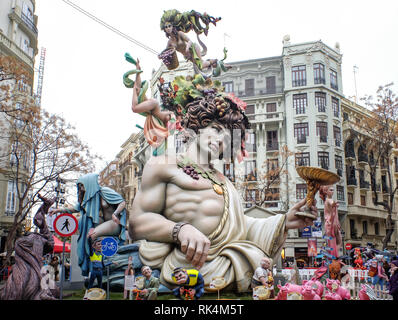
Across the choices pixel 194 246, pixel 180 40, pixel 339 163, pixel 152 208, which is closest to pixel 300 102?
pixel 339 163

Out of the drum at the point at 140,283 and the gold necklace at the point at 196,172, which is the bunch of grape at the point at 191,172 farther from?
the drum at the point at 140,283

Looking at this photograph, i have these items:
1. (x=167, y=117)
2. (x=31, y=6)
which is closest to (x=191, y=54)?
(x=167, y=117)

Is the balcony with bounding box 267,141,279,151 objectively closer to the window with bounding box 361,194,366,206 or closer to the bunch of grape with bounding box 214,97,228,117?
the window with bounding box 361,194,366,206

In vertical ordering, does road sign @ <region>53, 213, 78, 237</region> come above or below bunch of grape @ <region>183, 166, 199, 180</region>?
below

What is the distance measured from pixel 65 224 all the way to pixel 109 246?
3.27ft

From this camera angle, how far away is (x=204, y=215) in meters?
5.10

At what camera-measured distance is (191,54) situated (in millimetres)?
6645

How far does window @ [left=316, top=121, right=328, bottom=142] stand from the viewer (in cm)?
2894

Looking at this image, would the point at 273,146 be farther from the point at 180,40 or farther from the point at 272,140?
the point at 180,40

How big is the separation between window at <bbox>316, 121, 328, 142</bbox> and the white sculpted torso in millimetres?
25287

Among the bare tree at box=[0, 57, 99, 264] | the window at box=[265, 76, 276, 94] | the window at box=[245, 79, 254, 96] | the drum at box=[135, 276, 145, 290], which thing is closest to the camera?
the drum at box=[135, 276, 145, 290]

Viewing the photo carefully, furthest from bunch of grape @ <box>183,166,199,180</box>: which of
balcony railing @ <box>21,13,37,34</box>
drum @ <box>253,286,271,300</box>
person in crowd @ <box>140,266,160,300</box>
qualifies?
balcony railing @ <box>21,13,37,34</box>
